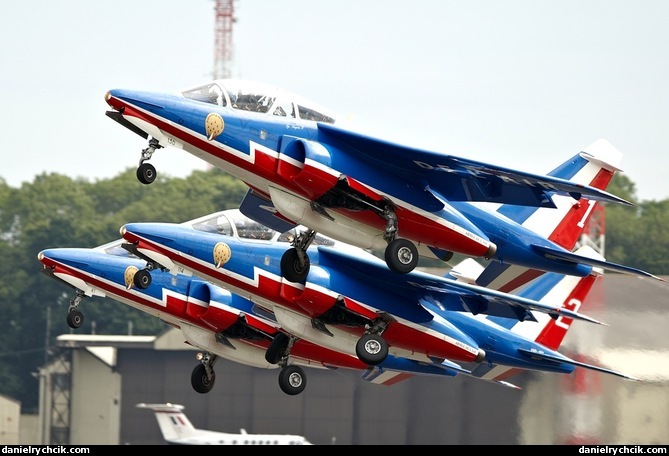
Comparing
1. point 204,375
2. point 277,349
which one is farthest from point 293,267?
point 204,375

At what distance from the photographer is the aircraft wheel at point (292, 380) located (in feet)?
91.6

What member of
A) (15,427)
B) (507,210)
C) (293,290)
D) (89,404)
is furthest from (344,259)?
(15,427)

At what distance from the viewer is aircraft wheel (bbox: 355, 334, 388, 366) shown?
965 inches

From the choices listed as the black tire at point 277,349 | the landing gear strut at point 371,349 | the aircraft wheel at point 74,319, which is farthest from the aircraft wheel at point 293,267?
the aircraft wheel at point 74,319

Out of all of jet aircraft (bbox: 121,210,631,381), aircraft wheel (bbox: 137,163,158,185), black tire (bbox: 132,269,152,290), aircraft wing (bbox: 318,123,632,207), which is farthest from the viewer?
black tire (bbox: 132,269,152,290)

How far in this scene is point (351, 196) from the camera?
2291cm

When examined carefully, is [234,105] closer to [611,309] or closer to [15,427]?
[611,309]

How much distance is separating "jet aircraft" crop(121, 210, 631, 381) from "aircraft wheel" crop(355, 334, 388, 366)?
0.02m

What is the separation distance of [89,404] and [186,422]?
3.88 metres

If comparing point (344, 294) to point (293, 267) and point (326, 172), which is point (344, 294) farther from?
point (326, 172)

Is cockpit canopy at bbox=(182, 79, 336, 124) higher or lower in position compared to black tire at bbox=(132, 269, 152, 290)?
higher

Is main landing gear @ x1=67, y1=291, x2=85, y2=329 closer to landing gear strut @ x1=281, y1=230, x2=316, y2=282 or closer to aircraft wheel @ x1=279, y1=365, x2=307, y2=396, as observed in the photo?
aircraft wheel @ x1=279, y1=365, x2=307, y2=396

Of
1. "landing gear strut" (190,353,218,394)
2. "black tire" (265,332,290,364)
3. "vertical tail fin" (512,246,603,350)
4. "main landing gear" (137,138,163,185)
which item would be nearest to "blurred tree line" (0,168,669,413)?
"landing gear strut" (190,353,218,394)

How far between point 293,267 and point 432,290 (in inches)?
130
